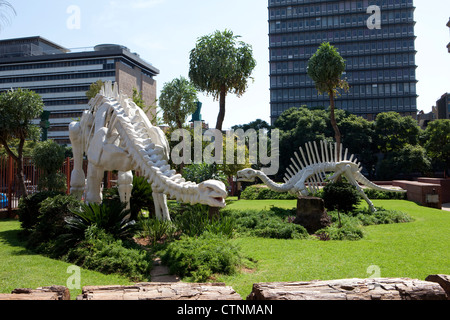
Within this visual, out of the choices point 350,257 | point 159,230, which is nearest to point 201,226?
point 159,230

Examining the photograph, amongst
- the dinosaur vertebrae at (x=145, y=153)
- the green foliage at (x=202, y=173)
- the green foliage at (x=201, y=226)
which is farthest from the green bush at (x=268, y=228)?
the dinosaur vertebrae at (x=145, y=153)

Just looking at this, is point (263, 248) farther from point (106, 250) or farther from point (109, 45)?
point (109, 45)

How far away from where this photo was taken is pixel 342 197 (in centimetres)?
1534

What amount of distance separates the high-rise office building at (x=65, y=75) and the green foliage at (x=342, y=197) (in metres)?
68.2

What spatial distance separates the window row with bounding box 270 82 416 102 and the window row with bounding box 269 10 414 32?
13.1m

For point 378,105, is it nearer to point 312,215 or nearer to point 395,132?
point 395,132

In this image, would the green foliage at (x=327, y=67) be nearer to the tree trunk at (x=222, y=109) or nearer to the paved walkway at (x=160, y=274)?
the tree trunk at (x=222, y=109)

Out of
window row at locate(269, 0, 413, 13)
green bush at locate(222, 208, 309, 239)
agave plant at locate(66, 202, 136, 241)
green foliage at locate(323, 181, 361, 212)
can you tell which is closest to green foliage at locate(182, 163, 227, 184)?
green bush at locate(222, 208, 309, 239)

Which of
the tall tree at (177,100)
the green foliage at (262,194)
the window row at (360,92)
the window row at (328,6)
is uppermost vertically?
the window row at (328,6)

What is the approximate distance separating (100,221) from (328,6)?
263ft

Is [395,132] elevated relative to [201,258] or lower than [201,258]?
elevated

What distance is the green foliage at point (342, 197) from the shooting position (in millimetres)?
15266
